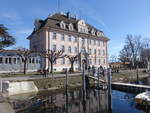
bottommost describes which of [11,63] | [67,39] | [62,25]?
[11,63]

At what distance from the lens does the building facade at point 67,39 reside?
116 ft

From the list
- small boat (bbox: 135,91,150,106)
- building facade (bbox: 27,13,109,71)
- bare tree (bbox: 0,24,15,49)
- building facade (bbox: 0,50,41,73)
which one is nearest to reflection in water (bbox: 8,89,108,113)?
small boat (bbox: 135,91,150,106)

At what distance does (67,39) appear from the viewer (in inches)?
1511

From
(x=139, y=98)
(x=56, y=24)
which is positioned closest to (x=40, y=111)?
(x=139, y=98)

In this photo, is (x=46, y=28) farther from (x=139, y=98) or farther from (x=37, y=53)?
(x=139, y=98)

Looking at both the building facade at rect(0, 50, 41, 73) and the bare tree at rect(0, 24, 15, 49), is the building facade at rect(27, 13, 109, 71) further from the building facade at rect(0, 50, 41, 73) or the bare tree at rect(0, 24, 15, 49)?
the bare tree at rect(0, 24, 15, 49)

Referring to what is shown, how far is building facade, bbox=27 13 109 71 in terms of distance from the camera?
3538 cm

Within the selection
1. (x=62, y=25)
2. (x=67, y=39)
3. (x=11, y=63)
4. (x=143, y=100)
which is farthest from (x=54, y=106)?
(x=62, y=25)

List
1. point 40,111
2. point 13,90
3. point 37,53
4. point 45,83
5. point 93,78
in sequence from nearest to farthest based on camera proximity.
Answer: point 40,111 → point 13,90 → point 45,83 → point 93,78 → point 37,53

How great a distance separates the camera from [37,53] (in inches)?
1303

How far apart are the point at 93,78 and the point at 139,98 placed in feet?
37.1

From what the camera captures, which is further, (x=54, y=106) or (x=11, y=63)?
(x=11, y=63)

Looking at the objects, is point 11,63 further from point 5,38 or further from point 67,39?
point 67,39

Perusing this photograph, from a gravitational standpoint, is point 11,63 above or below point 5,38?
below
